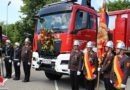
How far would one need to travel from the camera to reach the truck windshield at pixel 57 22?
257 inches

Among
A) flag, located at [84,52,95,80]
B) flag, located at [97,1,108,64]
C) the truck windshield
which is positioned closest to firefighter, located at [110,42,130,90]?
flag, located at [84,52,95,80]

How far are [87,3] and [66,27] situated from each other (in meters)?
2.21

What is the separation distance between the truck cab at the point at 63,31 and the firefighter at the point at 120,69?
232 centimetres

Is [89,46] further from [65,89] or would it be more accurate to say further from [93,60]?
[65,89]

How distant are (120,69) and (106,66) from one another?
86 centimetres

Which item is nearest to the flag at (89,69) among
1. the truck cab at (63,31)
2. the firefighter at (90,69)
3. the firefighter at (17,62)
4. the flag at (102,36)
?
the firefighter at (90,69)

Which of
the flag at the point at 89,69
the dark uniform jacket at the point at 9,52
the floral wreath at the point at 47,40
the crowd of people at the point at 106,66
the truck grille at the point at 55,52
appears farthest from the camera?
the dark uniform jacket at the point at 9,52

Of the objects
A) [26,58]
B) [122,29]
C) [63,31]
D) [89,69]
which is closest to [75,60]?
[89,69]

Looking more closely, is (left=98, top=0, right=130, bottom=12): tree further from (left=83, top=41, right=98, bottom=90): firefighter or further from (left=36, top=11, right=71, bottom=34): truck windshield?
(left=83, top=41, right=98, bottom=90): firefighter

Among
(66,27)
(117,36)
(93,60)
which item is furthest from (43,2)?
(93,60)

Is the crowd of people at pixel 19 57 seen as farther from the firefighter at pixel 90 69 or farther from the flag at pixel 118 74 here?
the flag at pixel 118 74

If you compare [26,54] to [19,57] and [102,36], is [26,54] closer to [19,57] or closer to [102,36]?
[19,57]

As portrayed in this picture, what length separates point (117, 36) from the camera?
30.7 feet

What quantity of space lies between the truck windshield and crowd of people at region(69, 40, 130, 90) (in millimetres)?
1182
